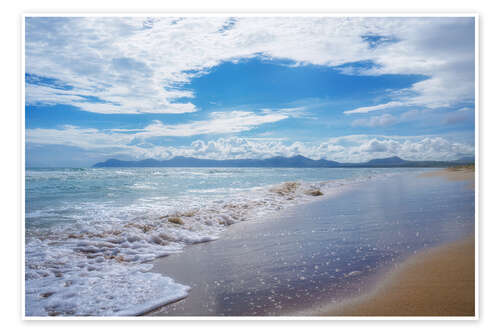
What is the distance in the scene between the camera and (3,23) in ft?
13.2

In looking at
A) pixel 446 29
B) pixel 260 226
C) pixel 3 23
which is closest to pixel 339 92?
pixel 446 29

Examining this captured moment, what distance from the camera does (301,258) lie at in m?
3.58

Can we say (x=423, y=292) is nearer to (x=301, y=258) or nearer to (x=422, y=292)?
(x=422, y=292)

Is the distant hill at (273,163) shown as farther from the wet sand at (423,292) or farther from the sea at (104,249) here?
the wet sand at (423,292)

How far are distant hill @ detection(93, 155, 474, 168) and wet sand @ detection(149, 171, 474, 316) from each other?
99cm

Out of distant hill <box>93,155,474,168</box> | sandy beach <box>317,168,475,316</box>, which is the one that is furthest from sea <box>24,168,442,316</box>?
sandy beach <box>317,168,475,316</box>

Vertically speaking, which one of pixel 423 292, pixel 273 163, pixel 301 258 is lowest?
pixel 423 292

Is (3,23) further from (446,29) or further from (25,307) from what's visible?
(446,29)

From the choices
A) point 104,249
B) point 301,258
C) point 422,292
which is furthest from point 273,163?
point 422,292

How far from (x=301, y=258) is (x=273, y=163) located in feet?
11.9

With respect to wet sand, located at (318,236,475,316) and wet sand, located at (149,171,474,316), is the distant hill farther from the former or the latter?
wet sand, located at (318,236,475,316)

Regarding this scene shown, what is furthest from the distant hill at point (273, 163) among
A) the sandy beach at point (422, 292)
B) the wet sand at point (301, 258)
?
the sandy beach at point (422, 292)
